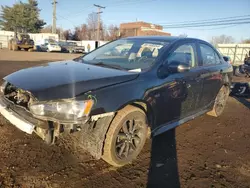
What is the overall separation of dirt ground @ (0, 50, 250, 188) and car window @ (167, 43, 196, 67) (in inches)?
50.4

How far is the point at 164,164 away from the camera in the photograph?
304 cm

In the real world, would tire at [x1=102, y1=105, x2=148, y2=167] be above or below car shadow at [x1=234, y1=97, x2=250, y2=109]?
above

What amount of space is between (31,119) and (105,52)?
6.68ft

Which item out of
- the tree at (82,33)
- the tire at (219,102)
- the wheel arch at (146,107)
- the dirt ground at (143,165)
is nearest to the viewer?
the dirt ground at (143,165)

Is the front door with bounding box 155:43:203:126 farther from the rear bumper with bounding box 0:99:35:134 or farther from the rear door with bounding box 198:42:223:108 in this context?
the rear bumper with bounding box 0:99:35:134

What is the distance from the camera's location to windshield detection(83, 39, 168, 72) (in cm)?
338

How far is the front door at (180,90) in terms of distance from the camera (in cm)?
328

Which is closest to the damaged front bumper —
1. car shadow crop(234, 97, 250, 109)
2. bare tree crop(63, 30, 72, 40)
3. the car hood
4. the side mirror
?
the car hood

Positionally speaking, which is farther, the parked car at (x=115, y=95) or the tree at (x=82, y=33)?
the tree at (x=82, y=33)

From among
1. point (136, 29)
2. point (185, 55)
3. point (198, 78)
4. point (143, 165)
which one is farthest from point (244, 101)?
→ point (136, 29)

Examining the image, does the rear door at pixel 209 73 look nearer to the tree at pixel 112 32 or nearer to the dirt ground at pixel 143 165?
the dirt ground at pixel 143 165

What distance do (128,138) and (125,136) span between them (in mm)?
64

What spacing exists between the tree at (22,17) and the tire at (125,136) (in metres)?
57.9

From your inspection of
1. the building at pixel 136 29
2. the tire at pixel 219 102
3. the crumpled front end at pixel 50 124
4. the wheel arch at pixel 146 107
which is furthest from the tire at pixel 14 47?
the building at pixel 136 29
